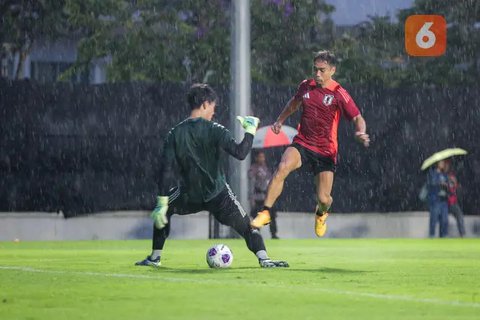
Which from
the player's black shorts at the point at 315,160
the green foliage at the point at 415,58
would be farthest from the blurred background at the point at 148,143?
the player's black shorts at the point at 315,160

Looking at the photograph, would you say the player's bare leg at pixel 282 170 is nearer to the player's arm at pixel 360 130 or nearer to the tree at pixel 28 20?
the player's arm at pixel 360 130

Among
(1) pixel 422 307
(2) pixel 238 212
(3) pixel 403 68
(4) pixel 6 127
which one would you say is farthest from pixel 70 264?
(3) pixel 403 68

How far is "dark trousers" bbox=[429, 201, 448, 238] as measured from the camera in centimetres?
2845

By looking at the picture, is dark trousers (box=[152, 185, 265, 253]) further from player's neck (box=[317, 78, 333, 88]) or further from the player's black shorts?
player's neck (box=[317, 78, 333, 88])

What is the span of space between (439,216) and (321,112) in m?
13.0

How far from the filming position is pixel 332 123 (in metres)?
16.1

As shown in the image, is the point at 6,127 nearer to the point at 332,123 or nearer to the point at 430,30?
the point at 332,123

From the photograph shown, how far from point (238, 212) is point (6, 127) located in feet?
45.7

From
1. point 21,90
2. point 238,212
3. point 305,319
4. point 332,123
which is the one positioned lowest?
point 305,319

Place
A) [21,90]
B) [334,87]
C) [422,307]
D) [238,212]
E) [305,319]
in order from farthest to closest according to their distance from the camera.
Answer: [21,90] → [334,87] → [238,212] → [422,307] → [305,319]

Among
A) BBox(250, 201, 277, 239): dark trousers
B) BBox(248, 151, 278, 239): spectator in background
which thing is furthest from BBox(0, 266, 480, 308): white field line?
BBox(250, 201, 277, 239): dark trousers

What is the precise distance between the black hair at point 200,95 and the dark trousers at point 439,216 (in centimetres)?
1482

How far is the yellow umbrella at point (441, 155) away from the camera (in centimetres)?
2864

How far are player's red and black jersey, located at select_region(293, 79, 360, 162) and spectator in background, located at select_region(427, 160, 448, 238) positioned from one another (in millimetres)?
12665
